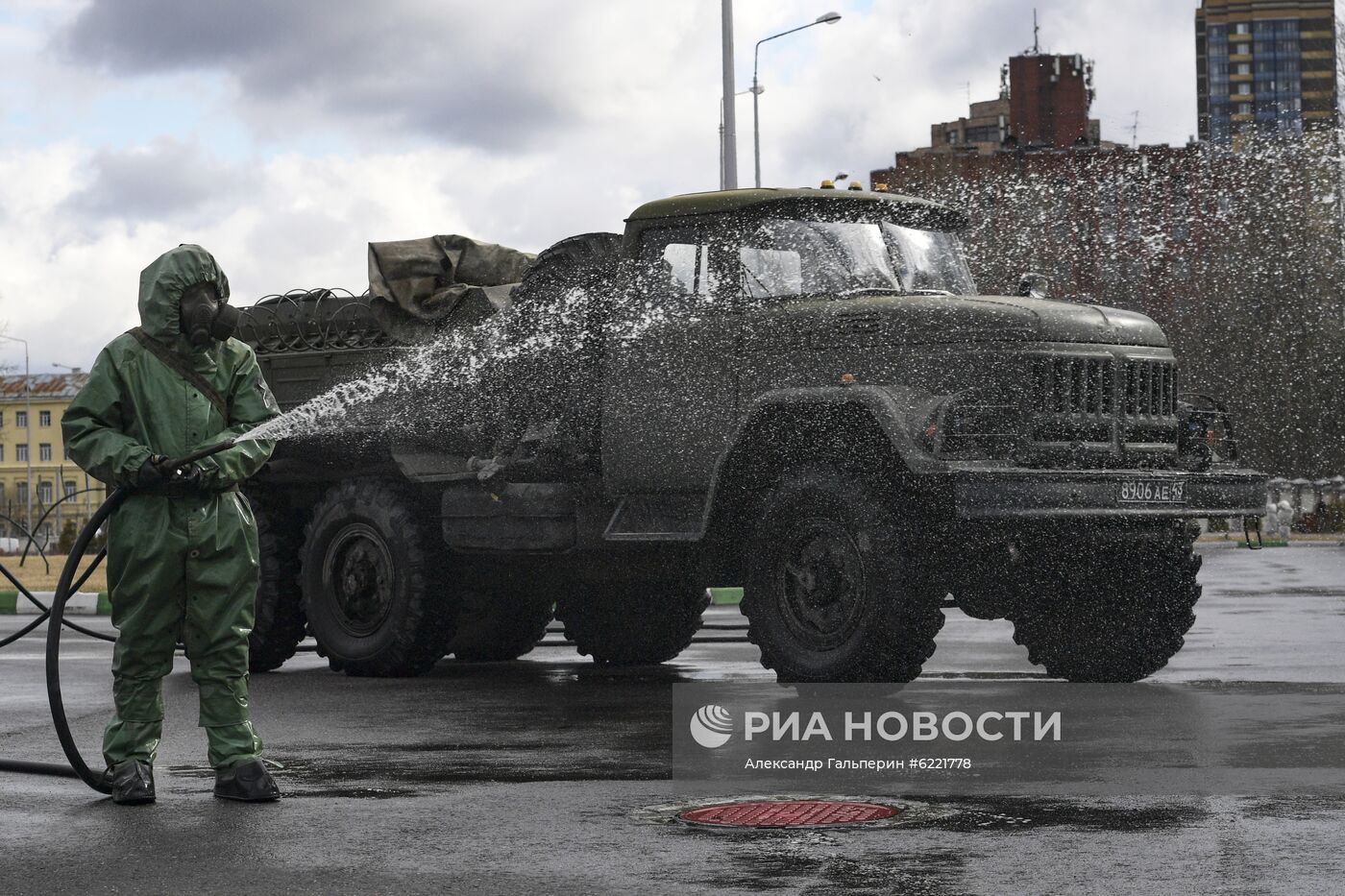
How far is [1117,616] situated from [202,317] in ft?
19.9

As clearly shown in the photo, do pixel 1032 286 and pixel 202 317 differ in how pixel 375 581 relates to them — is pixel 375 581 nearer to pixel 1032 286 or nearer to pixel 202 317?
pixel 1032 286

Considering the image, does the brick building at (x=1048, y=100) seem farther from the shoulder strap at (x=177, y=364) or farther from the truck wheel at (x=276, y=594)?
the shoulder strap at (x=177, y=364)

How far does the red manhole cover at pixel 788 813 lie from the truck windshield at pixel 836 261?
4.61 m

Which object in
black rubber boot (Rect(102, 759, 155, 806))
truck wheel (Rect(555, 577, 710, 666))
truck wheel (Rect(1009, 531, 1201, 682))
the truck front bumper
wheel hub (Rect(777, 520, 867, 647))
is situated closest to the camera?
black rubber boot (Rect(102, 759, 155, 806))

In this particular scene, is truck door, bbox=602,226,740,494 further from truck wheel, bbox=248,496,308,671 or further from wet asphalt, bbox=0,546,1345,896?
truck wheel, bbox=248,496,308,671

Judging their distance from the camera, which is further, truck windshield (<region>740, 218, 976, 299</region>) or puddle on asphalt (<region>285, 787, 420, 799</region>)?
truck windshield (<region>740, 218, 976, 299</region>)

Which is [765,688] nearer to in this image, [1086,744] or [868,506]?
[868,506]

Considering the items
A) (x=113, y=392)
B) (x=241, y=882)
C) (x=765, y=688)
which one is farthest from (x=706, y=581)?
(x=241, y=882)

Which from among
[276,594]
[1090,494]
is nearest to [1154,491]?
[1090,494]

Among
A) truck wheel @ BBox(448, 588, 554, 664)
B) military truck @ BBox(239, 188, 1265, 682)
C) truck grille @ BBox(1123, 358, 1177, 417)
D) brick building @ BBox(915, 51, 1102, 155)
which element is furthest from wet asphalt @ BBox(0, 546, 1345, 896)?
brick building @ BBox(915, 51, 1102, 155)

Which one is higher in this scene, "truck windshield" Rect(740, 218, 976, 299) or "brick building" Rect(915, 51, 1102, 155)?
"brick building" Rect(915, 51, 1102, 155)

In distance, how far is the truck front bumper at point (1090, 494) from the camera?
1008cm

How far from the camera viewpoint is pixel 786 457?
36.3 ft

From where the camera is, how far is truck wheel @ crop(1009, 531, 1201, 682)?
454 inches
